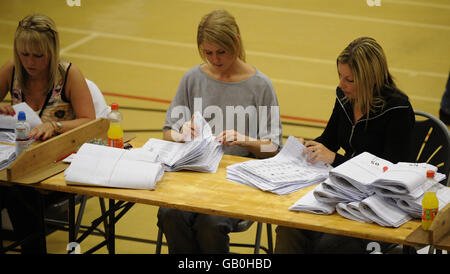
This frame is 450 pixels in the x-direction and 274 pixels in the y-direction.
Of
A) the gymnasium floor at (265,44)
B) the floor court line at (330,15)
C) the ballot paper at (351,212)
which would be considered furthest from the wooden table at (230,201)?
the floor court line at (330,15)

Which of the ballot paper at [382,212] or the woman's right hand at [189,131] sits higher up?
the woman's right hand at [189,131]

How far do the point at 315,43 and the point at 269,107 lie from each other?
5.77 metres

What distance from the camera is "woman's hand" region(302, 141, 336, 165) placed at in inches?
150

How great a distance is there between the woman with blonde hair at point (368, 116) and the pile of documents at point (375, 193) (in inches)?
13.9

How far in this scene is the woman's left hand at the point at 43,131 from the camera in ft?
13.4

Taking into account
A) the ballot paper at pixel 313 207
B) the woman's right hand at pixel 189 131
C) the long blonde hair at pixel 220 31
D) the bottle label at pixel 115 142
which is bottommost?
the ballot paper at pixel 313 207

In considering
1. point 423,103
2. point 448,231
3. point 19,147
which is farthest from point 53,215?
point 423,103

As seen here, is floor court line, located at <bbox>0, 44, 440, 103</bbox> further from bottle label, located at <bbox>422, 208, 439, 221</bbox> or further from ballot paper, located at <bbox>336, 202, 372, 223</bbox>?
bottle label, located at <bbox>422, 208, 439, 221</bbox>

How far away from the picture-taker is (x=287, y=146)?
392 centimetres

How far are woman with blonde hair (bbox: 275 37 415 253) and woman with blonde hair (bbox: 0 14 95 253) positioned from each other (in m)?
1.54

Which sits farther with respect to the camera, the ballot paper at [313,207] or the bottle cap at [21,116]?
the bottle cap at [21,116]

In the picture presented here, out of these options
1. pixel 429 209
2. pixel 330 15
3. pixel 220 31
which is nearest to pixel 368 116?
pixel 429 209

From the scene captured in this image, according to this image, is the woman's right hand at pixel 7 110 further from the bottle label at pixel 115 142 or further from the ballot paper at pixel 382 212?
the ballot paper at pixel 382 212

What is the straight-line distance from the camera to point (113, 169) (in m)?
3.54
